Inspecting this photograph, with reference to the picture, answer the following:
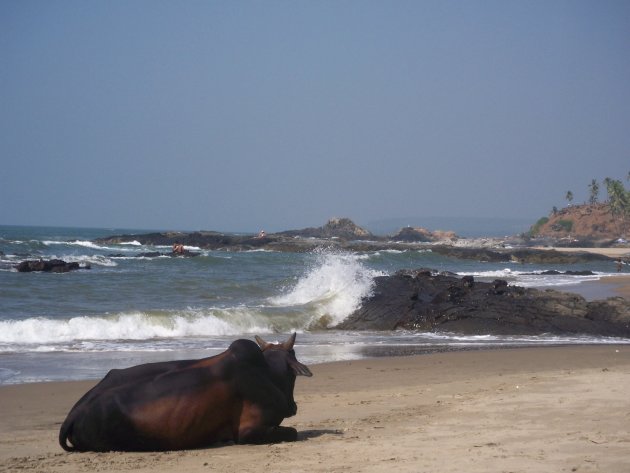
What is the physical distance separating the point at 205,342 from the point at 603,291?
2254 cm

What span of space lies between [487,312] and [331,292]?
6516 mm

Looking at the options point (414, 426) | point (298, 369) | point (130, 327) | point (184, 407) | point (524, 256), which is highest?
point (298, 369)

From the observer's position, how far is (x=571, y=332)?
19.4 m

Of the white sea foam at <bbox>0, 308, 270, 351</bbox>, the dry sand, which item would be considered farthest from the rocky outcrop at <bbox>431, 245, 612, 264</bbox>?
the dry sand

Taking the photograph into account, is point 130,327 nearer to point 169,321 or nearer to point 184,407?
point 169,321

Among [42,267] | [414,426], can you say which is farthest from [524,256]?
[414,426]

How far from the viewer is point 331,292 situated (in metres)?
25.9

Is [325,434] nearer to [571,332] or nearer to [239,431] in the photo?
[239,431]

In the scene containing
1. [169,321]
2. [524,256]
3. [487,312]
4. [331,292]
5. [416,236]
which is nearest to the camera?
[169,321]

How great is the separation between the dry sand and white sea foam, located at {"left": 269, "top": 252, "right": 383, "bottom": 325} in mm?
9168

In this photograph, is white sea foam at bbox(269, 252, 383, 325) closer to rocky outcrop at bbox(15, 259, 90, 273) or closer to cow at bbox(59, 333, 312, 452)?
rocky outcrop at bbox(15, 259, 90, 273)

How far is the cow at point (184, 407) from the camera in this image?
6.56m

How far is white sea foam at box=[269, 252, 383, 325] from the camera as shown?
73.7ft

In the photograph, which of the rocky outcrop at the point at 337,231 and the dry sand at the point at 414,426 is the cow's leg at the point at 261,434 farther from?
the rocky outcrop at the point at 337,231
